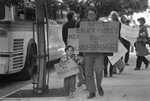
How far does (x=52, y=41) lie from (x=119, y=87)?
15.9 ft

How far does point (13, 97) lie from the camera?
25.7 feet

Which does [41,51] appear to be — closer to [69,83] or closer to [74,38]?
[74,38]

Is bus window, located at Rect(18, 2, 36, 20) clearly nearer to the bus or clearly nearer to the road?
the bus

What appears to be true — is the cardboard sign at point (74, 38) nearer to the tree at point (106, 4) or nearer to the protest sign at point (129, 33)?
the protest sign at point (129, 33)

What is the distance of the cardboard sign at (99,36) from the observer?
7.30 metres

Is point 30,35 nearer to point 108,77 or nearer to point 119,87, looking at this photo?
point 108,77

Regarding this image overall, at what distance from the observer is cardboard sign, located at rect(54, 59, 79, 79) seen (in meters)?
7.50

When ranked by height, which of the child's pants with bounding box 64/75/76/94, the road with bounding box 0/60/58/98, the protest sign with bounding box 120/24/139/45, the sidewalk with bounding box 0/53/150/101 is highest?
the protest sign with bounding box 120/24/139/45

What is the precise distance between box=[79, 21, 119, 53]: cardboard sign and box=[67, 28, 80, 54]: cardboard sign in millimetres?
649

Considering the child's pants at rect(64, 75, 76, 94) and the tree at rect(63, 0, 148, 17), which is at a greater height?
the tree at rect(63, 0, 148, 17)

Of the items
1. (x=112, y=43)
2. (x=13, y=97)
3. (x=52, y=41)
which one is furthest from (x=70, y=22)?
(x=52, y=41)

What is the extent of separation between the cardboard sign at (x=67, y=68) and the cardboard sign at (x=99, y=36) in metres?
0.38

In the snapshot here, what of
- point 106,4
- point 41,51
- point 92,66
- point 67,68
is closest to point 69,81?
point 67,68

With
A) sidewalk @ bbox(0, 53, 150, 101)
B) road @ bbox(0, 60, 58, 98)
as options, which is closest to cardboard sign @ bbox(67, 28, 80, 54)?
sidewalk @ bbox(0, 53, 150, 101)
